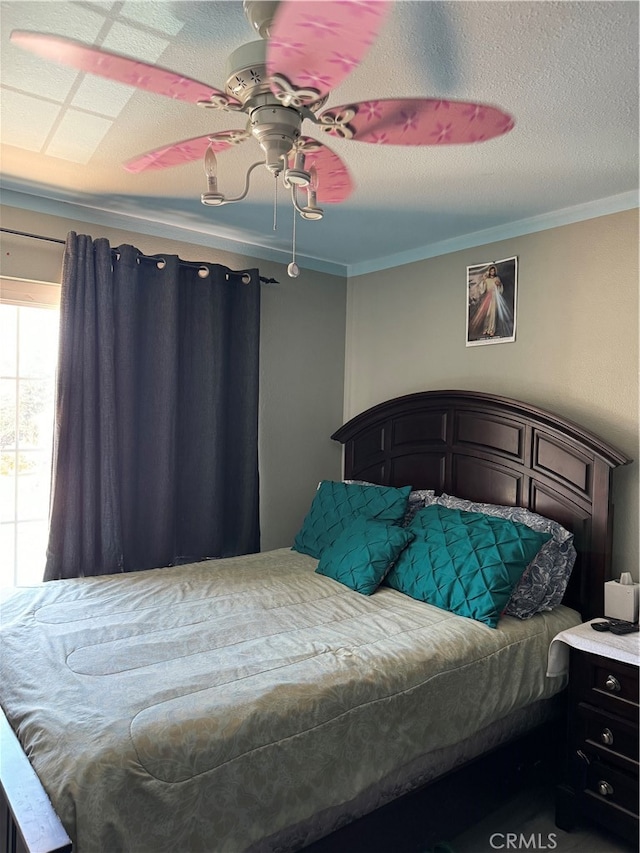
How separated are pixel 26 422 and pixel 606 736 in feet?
9.32


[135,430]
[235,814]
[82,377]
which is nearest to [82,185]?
[82,377]

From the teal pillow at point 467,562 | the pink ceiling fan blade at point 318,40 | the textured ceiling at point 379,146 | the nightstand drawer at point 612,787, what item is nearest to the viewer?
the pink ceiling fan blade at point 318,40

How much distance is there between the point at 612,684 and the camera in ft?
6.75

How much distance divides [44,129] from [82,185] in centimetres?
55

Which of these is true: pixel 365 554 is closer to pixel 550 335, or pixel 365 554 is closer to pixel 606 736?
pixel 606 736

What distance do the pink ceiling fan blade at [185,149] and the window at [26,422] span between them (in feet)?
4.31

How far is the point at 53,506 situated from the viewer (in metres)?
2.76

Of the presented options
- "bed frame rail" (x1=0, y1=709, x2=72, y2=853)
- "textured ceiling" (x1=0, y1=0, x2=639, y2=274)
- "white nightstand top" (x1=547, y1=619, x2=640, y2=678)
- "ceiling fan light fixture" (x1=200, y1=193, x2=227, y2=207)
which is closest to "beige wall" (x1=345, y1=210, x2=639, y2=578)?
"textured ceiling" (x1=0, y1=0, x2=639, y2=274)

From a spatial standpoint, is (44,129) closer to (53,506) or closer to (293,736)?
(53,506)

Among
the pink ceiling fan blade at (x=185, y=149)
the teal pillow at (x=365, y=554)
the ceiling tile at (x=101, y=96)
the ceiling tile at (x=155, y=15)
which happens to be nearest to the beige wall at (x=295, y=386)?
the teal pillow at (x=365, y=554)

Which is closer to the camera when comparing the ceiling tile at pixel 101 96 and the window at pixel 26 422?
the ceiling tile at pixel 101 96

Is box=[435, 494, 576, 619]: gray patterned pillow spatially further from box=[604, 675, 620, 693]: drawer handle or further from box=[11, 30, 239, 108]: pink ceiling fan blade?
box=[11, 30, 239, 108]: pink ceiling fan blade

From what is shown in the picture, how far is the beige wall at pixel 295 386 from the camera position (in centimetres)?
362

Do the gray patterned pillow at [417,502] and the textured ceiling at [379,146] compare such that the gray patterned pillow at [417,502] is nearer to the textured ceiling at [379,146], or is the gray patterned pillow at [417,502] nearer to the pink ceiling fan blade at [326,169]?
the textured ceiling at [379,146]
